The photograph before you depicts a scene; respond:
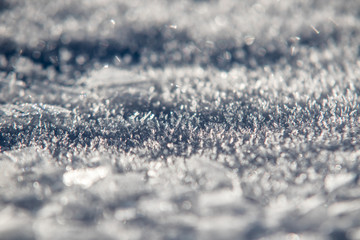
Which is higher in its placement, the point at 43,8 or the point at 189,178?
the point at 43,8

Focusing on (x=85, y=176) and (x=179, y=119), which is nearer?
(x=85, y=176)

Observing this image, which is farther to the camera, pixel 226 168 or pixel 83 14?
pixel 83 14

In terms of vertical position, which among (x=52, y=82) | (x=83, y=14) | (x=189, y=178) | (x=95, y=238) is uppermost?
(x=83, y=14)

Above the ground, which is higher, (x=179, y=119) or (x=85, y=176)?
(x=179, y=119)

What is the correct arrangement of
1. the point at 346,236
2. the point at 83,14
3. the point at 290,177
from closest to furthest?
the point at 346,236, the point at 290,177, the point at 83,14

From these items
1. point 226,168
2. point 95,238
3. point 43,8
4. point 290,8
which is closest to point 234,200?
point 226,168

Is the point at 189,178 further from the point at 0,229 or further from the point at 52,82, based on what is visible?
the point at 52,82

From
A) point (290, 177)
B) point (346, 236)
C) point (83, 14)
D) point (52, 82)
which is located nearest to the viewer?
point (346, 236)

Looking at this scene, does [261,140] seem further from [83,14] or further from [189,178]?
[83,14]
